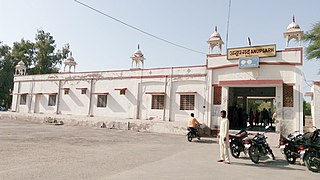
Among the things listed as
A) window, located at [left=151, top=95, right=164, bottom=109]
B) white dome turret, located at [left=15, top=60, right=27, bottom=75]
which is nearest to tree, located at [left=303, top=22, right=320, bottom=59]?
window, located at [left=151, top=95, right=164, bottom=109]

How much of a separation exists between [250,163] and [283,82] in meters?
7.25

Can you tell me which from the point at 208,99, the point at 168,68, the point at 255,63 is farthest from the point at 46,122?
the point at 255,63

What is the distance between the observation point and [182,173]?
588cm

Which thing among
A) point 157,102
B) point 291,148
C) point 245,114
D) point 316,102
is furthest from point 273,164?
point 245,114

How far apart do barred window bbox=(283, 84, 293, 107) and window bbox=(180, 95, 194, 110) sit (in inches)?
215

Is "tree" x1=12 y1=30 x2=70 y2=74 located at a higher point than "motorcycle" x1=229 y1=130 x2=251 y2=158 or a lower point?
higher

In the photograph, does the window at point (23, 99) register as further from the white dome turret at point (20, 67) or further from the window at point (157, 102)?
the window at point (157, 102)

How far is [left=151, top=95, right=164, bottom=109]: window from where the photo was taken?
1773 centimetres

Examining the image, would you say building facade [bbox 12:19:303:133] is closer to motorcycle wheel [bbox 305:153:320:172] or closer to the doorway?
the doorway

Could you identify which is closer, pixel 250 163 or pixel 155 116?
pixel 250 163

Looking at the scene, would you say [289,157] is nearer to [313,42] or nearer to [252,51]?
[313,42]

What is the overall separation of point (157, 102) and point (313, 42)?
10.4 meters

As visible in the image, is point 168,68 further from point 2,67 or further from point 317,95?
point 2,67

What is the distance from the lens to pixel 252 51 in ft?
46.9
